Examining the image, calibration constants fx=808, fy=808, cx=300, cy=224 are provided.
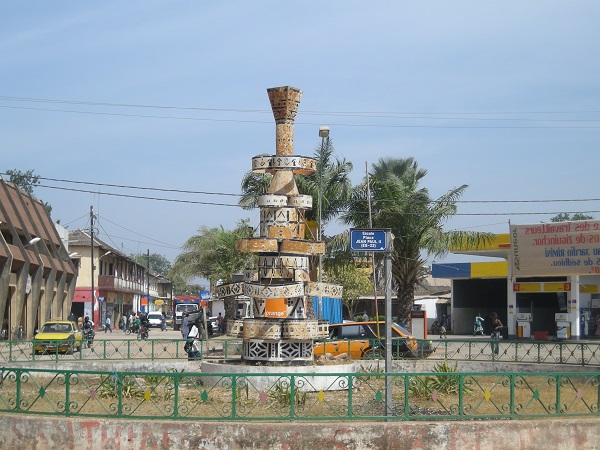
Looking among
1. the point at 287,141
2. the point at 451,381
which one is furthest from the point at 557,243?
the point at 451,381

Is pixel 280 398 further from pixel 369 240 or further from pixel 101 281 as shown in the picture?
pixel 101 281

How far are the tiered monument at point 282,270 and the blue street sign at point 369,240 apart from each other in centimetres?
618

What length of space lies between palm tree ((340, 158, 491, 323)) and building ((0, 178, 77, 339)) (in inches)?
701

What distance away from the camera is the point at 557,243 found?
38.3m

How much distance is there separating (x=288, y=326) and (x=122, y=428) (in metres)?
7.57

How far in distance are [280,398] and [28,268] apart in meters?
33.0

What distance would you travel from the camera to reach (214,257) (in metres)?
61.7

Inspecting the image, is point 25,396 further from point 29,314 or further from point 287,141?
point 29,314

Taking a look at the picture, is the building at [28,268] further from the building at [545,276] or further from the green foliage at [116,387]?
the green foliage at [116,387]

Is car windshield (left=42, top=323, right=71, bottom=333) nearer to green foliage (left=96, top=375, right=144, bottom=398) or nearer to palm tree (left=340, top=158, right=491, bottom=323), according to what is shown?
palm tree (left=340, top=158, right=491, bottom=323)

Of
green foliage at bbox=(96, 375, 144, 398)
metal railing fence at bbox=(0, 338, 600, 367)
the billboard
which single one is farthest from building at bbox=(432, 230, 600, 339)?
green foliage at bbox=(96, 375, 144, 398)

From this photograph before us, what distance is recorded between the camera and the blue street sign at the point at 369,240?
524 inches

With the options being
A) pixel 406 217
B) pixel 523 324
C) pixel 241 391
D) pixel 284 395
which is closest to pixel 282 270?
pixel 241 391

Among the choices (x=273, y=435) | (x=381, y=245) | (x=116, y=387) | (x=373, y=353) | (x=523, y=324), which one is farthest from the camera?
(x=523, y=324)
